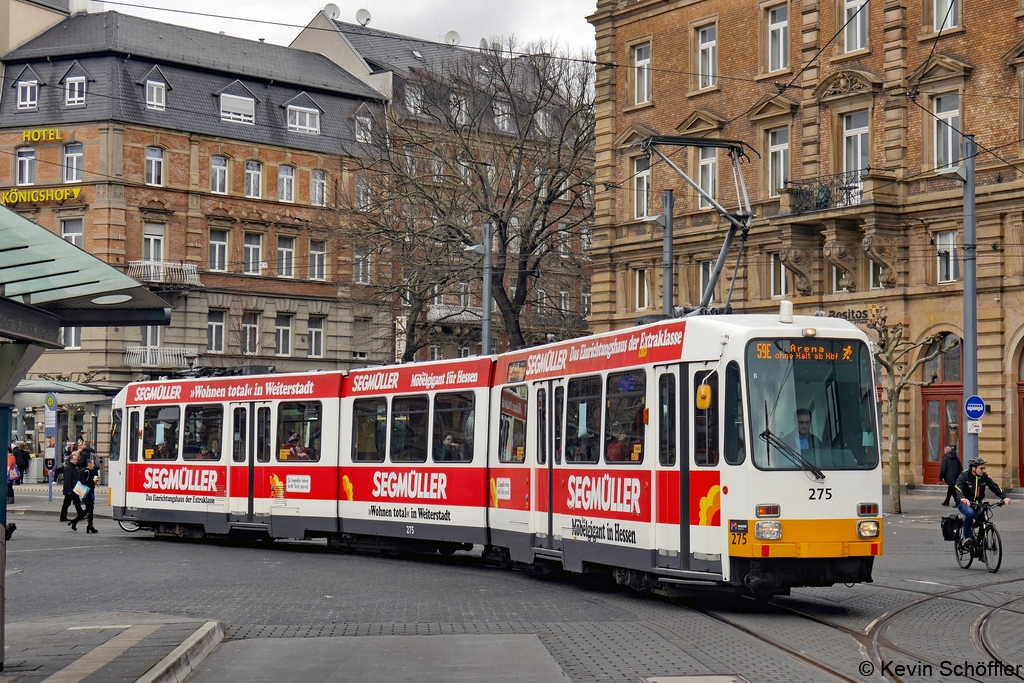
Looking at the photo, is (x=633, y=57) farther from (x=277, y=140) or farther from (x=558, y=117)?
(x=277, y=140)

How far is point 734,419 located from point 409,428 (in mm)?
7947

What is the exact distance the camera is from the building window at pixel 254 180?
5981cm

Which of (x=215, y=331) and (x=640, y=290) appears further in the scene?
(x=215, y=331)

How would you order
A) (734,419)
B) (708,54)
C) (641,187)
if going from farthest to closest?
(641,187) < (708,54) < (734,419)

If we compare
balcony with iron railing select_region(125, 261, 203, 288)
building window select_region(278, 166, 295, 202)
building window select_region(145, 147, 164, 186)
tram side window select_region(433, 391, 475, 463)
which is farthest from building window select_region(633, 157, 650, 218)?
tram side window select_region(433, 391, 475, 463)

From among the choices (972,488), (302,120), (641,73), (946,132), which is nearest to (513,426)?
(972,488)

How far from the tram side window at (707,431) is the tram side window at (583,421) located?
2.05 m

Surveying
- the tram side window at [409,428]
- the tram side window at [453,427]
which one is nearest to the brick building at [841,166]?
the tram side window at [409,428]

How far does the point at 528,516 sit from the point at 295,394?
6.56 metres

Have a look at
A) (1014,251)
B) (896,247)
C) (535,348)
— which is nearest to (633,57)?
(896,247)

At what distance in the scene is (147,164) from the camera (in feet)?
185

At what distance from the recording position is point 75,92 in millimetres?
56000

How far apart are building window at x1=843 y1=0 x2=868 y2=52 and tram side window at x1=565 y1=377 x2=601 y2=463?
24379 mm

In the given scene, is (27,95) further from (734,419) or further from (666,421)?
(734,419)
